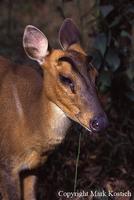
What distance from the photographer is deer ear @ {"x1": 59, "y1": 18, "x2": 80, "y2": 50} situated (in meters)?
6.43

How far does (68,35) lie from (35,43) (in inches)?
12.2

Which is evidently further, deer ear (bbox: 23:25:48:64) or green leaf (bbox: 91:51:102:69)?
green leaf (bbox: 91:51:102:69)

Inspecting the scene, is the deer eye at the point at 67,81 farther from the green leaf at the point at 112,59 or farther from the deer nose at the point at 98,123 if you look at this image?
the green leaf at the point at 112,59

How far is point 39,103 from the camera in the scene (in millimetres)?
6352

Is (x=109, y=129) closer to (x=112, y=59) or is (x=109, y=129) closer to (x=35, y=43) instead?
(x=112, y=59)

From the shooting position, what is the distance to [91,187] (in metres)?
7.31

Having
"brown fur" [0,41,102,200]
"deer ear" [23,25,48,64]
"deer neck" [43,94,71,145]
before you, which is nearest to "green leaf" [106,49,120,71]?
"brown fur" [0,41,102,200]

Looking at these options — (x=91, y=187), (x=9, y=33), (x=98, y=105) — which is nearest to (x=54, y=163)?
(x=91, y=187)

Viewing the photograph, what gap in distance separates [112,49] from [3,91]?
160cm

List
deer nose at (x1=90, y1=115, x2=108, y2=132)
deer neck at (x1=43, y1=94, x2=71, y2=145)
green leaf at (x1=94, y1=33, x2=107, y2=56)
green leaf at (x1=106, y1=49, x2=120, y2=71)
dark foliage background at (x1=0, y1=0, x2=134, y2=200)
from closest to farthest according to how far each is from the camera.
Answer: deer nose at (x1=90, y1=115, x2=108, y2=132)
deer neck at (x1=43, y1=94, x2=71, y2=145)
dark foliage background at (x1=0, y1=0, x2=134, y2=200)
green leaf at (x1=94, y1=33, x2=107, y2=56)
green leaf at (x1=106, y1=49, x2=120, y2=71)

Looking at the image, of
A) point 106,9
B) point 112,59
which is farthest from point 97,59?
point 106,9

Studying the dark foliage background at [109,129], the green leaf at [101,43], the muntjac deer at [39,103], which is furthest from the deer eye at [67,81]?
the green leaf at [101,43]

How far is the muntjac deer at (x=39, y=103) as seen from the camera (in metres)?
5.88

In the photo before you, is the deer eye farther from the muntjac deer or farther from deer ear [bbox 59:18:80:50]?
deer ear [bbox 59:18:80:50]
